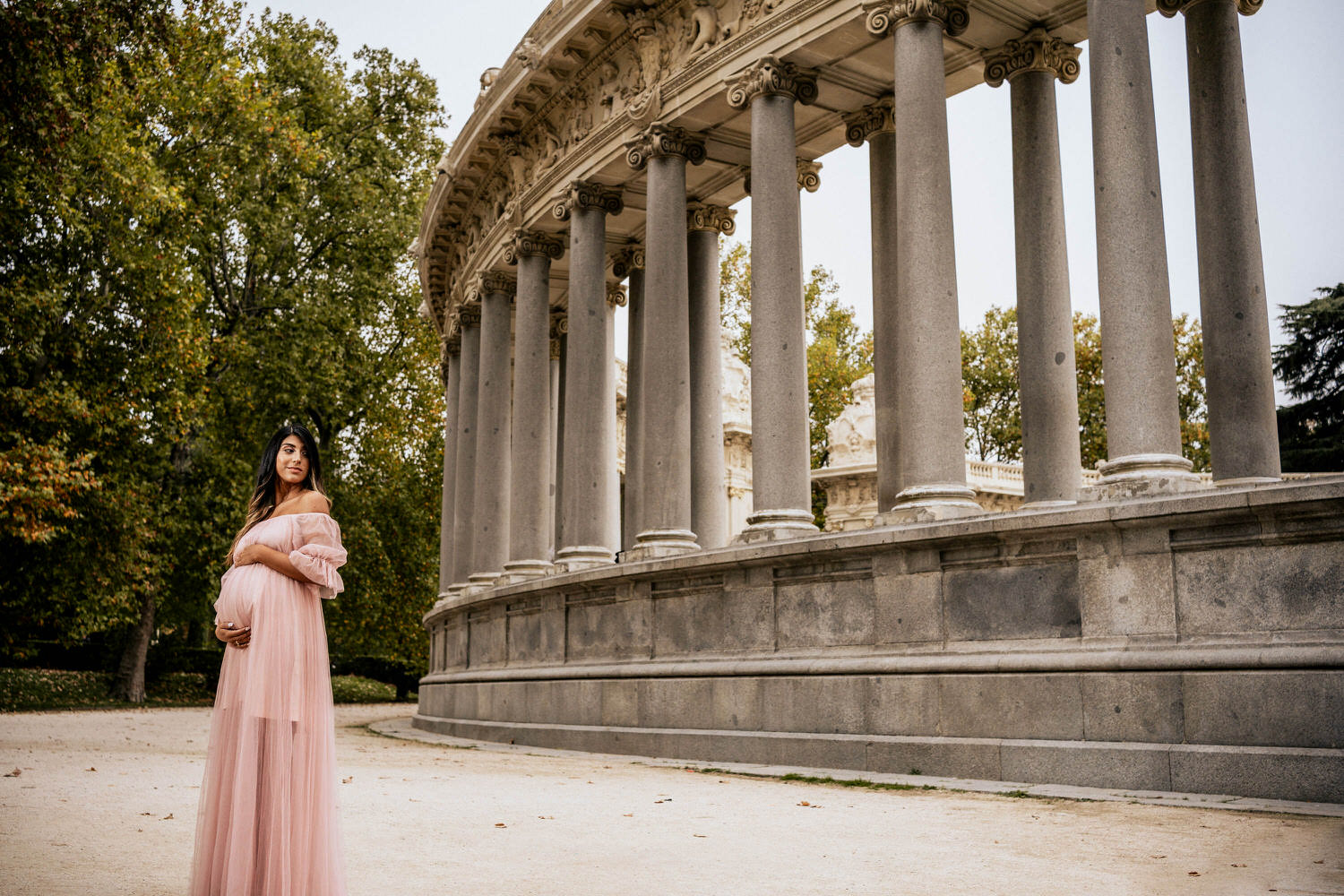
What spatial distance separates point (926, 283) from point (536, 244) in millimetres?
14684

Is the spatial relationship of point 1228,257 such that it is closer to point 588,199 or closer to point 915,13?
point 915,13

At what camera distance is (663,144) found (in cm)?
2380

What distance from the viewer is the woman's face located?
24.9ft

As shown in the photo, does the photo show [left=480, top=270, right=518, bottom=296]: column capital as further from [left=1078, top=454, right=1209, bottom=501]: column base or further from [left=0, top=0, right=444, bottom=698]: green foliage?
[left=1078, top=454, right=1209, bottom=501]: column base

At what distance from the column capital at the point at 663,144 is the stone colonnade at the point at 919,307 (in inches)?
1.6

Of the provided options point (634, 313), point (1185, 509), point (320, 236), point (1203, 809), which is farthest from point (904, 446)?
point (320, 236)

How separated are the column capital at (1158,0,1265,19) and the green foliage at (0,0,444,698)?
1725 centimetres

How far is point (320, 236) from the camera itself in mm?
49875

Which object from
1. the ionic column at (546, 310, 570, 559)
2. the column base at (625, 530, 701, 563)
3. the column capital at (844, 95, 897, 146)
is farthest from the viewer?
the ionic column at (546, 310, 570, 559)

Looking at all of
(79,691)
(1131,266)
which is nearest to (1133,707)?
(1131,266)

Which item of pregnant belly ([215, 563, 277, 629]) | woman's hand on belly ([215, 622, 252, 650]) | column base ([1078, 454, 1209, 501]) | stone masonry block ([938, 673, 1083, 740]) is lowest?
stone masonry block ([938, 673, 1083, 740])

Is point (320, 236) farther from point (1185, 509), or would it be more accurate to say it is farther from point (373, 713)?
point (1185, 509)

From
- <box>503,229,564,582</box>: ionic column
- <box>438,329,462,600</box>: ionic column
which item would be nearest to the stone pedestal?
<box>503,229,564,582</box>: ionic column

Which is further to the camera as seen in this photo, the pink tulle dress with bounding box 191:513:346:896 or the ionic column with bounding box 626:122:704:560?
the ionic column with bounding box 626:122:704:560
